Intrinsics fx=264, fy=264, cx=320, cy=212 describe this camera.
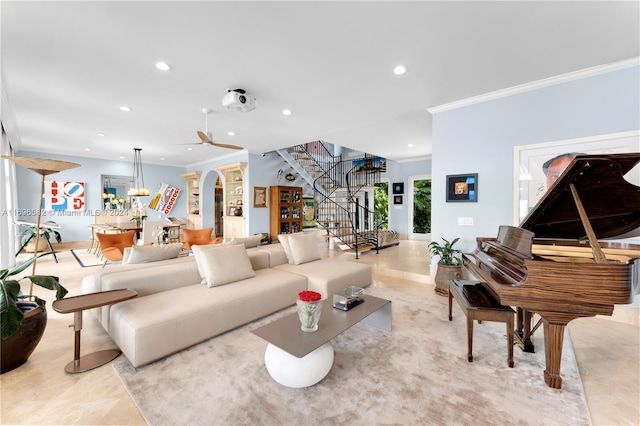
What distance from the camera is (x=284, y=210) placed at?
8.11 m

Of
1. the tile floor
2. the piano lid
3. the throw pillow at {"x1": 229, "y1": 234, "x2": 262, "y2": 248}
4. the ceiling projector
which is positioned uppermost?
the ceiling projector

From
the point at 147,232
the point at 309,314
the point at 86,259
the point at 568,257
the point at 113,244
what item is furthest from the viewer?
the point at 86,259

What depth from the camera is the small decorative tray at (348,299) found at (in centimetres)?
247

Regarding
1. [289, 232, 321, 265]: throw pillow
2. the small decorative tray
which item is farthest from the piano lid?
[289, 232, 321, 265]: throw pillow

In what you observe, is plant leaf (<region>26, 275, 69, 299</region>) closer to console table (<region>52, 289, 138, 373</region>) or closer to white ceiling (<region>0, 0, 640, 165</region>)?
console table (<region>52, 289, 138, 373</region>)

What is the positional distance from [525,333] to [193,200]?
1016 cm

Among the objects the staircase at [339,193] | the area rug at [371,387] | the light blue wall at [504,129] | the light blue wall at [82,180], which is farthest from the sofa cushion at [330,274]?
the light blue wall at [82,180]

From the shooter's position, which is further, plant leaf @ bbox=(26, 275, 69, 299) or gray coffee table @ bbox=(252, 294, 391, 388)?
plant leaf @ bbox=(26, 275, 69, 299)

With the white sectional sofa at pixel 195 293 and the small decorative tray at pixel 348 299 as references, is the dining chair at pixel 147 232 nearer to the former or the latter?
the white sectional sofa at pixel 195 293

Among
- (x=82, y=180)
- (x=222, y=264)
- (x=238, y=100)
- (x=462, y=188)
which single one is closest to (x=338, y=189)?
(x=462, y=188)

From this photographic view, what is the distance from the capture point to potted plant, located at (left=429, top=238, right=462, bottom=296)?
150 inches

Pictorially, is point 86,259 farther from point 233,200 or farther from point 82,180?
point 233,200

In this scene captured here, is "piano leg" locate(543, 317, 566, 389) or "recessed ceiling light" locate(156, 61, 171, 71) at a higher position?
"recessed ceiling light" locate(156, 61, 171, 71)

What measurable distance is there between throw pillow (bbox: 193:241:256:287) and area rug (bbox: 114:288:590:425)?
0.67m
